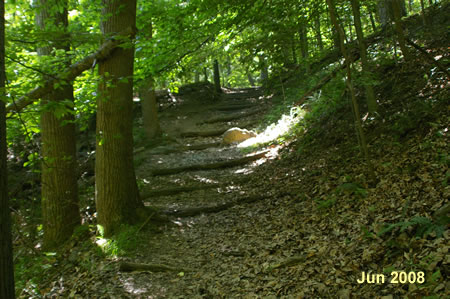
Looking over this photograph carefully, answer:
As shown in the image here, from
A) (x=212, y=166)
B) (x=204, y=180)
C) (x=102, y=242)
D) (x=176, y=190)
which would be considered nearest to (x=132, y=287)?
(x=102, y=242)

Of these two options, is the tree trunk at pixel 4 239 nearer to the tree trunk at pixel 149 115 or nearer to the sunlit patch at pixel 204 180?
the sunlit patch at pixel 204 180

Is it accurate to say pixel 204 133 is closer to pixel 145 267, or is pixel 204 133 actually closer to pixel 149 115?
pixel 149 115

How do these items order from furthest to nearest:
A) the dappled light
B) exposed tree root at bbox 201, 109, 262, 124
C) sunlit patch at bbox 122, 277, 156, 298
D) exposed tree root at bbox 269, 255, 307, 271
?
1. exposed tree root at bbox 201, 109, 262, 124
2. sunlit patch at bbox 122, 277, 156, 298
3. exposed tree root at bbox 269, 255, 307, 271
4. the dappled light

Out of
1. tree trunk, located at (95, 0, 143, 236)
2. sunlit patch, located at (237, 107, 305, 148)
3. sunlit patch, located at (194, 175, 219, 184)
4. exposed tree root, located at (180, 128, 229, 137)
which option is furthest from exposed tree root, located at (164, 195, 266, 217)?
exposed tree root, located at (180, 128, 229, 137)

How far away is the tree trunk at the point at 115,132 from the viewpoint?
5.60 m

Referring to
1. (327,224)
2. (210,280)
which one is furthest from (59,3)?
(327,224)

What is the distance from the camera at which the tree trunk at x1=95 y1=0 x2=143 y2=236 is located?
5.60 m

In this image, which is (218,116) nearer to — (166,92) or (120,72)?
(166,92)

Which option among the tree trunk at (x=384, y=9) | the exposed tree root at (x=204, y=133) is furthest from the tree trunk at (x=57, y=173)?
the exposed tree root at (x=204, y=133)
